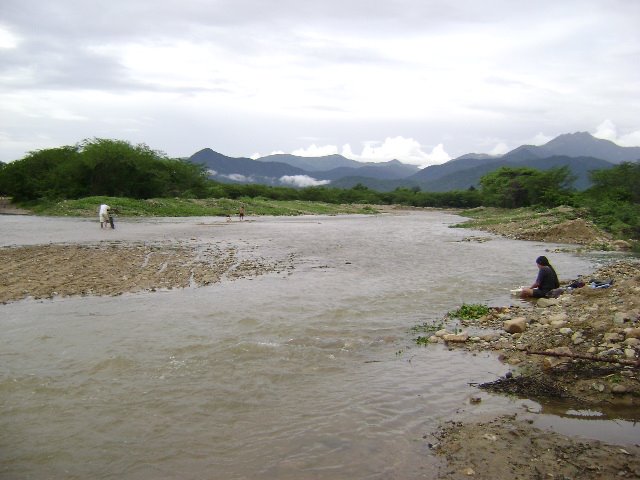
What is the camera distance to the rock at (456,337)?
9680 millimetres

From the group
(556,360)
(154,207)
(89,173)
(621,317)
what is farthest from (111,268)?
(89,173)

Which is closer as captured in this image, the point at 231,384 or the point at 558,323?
the point at 231,384

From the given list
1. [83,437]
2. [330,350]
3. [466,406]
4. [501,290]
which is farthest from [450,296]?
[83,437]

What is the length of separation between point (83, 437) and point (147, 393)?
1.38m

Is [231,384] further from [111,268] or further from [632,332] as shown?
[111,268]

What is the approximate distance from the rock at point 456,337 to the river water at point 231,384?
1.62 ft

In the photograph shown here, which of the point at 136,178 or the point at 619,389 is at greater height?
the point at 136,178

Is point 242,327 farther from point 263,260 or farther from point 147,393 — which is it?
point 263,260

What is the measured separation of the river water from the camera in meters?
5.44

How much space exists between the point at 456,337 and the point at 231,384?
474cm

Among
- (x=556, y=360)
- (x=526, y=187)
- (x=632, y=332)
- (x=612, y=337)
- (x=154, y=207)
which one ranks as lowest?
(x=556, y=360)

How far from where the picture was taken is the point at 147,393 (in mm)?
7273

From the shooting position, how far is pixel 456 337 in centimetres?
977

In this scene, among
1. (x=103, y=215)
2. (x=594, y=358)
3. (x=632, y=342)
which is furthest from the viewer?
(x=103, y=215)
